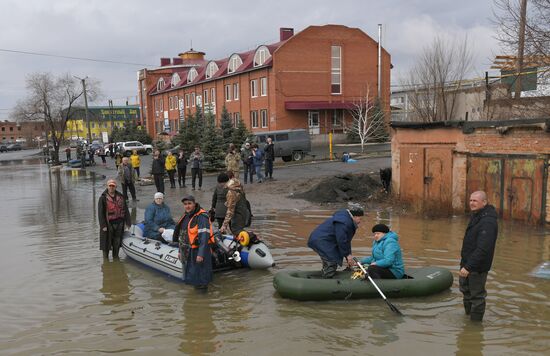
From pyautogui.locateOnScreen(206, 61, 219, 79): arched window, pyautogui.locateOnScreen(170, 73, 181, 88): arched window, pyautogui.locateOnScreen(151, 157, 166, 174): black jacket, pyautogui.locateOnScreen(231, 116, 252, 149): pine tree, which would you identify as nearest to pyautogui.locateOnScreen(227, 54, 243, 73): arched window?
pyautogui.locateOnScreen(206, 61, 219, 79): arched window

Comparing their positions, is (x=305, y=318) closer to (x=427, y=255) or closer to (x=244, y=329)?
(x=244, y=329)

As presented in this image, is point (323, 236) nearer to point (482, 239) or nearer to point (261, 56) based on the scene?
point (482, 239)

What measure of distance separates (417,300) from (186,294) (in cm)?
367

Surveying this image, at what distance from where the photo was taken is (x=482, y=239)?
20.6ft

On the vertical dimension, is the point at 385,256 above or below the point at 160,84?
below

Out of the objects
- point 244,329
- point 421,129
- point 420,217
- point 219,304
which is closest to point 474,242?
point 244,329

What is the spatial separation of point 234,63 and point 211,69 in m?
5.60

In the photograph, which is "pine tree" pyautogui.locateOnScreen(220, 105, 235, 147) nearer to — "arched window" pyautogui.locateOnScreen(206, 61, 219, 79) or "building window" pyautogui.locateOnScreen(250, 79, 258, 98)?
"building window" pyautogui.locateOnScreen(250, 79, 258, 98)

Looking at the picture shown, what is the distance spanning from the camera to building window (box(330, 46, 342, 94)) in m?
44.4

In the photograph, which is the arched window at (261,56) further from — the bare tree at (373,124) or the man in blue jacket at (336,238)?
the man in blue jacket at (336,238)

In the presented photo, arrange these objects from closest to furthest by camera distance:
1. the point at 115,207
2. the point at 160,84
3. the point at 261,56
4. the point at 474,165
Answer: the point at 115,207, the point at 474,165, the point at 261,56, the point at 160,84

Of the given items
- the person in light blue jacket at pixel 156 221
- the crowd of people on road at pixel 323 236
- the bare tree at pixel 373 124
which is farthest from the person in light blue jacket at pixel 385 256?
the bare tree at pixel 373 124

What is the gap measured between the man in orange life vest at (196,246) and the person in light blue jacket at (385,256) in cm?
257

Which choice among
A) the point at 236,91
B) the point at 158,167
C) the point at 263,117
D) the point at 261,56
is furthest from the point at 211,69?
the point at 158,167
